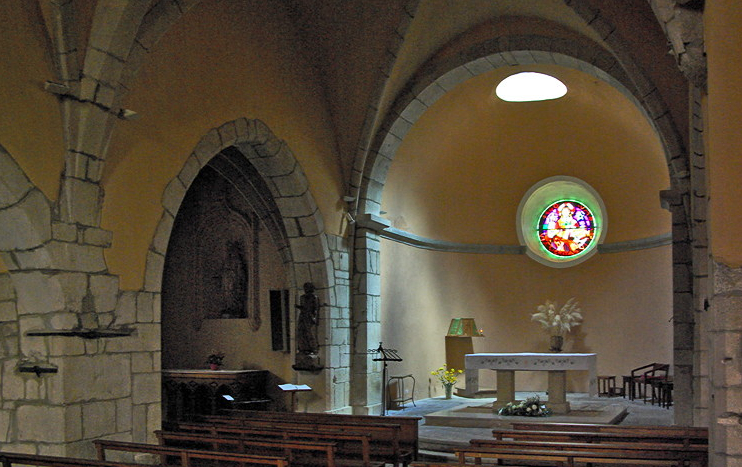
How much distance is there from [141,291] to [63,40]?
2.22 metres

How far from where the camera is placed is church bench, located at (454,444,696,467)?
4.79 metres

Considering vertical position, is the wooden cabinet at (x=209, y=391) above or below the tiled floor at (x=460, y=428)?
above

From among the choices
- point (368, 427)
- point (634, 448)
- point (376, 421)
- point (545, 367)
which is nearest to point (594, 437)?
point (634, 448)

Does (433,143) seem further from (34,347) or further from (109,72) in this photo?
(34,347)

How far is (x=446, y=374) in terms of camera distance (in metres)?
12.8

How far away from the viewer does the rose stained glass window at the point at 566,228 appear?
13938 mm

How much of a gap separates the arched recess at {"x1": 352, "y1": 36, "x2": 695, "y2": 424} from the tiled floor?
50.0 inches

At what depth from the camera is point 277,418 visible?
Answer: 24.5 feet

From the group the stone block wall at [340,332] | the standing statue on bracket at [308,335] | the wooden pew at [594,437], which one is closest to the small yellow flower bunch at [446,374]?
the stone block wall at [340,332]

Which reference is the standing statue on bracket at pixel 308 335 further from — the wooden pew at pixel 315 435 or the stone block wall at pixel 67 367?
the stone block wall at pixel 67 367

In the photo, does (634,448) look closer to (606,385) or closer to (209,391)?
(209,391)

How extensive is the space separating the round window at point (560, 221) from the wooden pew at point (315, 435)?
823 centimetres

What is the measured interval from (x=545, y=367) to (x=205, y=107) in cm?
547

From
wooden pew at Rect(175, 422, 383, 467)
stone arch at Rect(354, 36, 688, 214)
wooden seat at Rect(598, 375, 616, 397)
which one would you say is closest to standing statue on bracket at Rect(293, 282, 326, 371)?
stone arch at Rect(354, 36, 688, 214)
